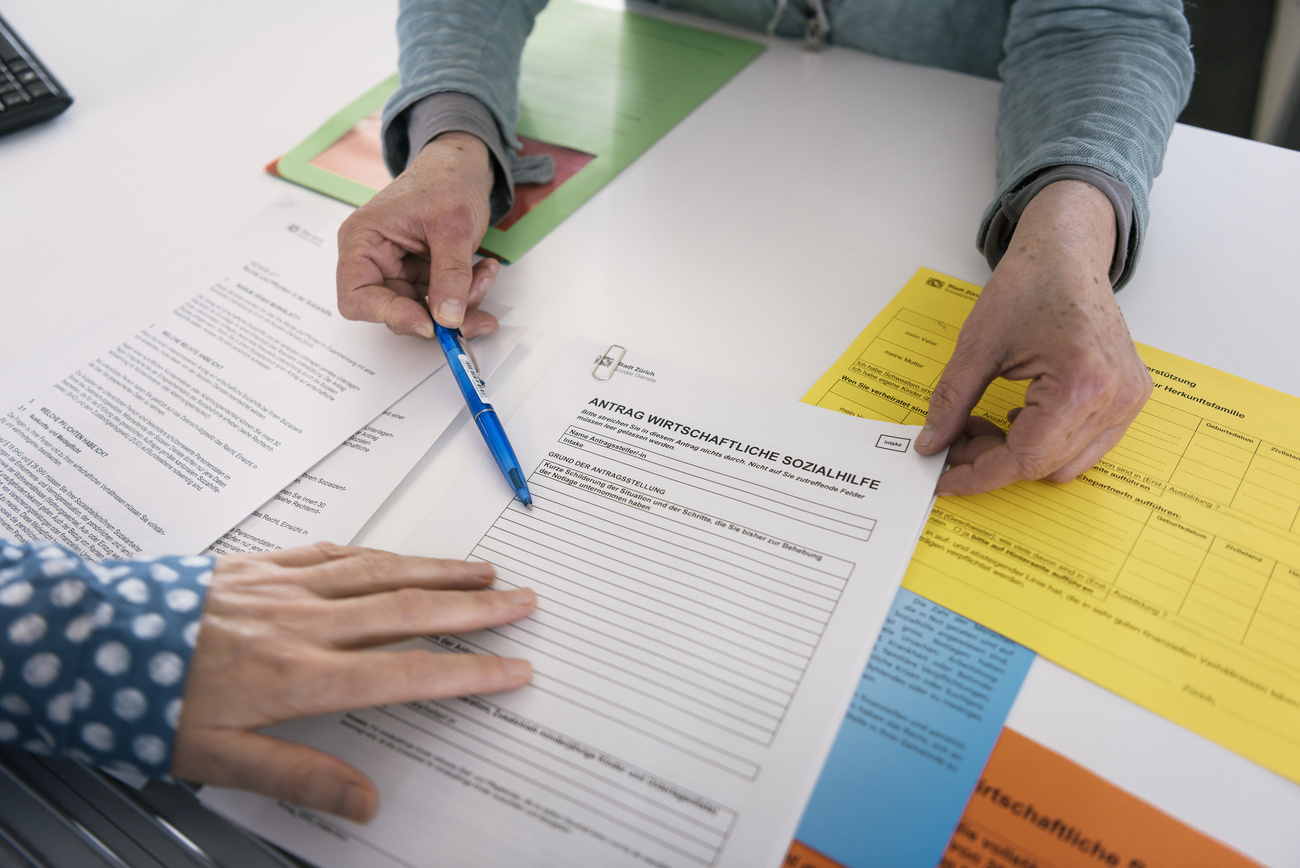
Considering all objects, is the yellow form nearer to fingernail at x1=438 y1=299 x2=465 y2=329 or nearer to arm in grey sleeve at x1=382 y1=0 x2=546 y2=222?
fingernail at x1=438 y1=299 x2=465 y2=329

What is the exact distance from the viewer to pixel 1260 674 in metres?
0.51

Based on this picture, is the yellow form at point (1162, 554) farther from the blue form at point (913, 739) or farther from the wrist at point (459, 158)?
the wrist at point (459, 158)

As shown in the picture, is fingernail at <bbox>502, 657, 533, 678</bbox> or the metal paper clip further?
the metal paper clip

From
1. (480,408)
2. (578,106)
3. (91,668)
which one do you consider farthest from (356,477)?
(578,106)

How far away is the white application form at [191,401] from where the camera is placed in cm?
64

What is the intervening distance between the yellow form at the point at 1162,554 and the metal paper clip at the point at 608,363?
18cm

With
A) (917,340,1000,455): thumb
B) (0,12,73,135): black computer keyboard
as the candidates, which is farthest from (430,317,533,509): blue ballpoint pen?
(0,12,73,135): black computer keyboard

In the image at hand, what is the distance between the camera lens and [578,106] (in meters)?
1.03

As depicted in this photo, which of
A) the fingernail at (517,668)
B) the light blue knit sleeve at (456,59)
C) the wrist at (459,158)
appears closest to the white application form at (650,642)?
the fingernail at (517,668)

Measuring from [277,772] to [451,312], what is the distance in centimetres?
41

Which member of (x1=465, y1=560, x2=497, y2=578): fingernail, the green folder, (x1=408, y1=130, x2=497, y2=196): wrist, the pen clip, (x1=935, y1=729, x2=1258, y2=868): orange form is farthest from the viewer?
the green folder

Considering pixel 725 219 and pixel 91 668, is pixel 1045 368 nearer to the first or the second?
pixel 725 219

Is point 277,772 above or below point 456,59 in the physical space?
A: below

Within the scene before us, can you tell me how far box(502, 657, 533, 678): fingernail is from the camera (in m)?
0.52
